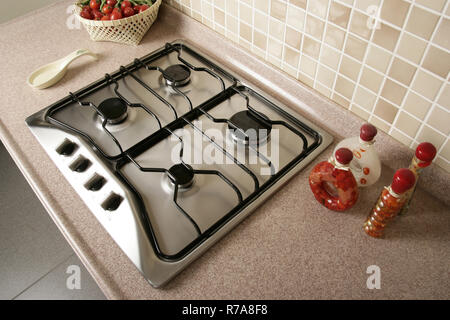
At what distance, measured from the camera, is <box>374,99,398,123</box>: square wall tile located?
2.18 feet

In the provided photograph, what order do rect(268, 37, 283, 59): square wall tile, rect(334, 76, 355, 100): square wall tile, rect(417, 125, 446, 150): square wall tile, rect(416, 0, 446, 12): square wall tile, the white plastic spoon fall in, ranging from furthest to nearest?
the white plastic spoon → rect(268, 37, 283, 59): square wall tile → rect(334, 76, 355, 100): square wall tile → rect(417, 125, 446, 150): square wall tile → rect(416, 0, 446, 12): square wall tile

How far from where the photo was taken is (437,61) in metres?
0.55

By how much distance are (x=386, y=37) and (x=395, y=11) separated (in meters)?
0.05

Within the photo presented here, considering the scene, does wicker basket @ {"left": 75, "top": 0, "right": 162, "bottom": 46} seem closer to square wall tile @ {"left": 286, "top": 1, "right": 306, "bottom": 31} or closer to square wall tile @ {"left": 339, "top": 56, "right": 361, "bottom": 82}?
square wall tile @ {"left": 286, "top": 1, "right": 306, "bottom": 31}

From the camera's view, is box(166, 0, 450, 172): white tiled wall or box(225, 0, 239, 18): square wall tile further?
box(225, 0, 239, 18): square wall tile

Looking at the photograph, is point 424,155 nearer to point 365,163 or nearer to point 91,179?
point 365,163

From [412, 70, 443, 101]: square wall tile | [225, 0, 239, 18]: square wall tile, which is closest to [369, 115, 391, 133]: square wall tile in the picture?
[412, 70, 443, 101]: square wall tile

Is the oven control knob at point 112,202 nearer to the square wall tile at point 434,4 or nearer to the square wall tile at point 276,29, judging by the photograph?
the square wall tile at point 276,29

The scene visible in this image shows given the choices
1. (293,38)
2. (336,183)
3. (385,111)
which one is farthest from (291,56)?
(336,183)

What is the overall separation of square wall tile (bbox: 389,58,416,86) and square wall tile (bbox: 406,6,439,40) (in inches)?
2.2

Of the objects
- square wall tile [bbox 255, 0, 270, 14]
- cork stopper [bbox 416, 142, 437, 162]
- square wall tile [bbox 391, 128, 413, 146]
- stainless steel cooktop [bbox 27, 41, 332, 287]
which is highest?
square wall tile [bbox 255, 0, 270, 14]

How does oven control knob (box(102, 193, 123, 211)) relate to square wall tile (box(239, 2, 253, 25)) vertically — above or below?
below

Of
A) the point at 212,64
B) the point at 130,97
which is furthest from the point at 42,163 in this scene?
the point at 212,64

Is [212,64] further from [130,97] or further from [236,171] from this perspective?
[236,171]
